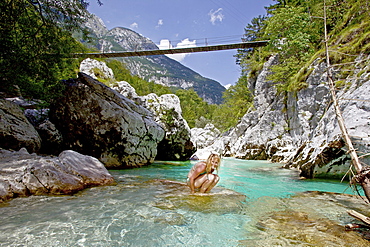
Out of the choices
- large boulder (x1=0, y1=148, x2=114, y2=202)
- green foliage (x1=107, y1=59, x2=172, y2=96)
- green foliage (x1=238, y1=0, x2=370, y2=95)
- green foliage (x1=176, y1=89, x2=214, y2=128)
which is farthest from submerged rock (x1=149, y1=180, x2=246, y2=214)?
green foliage (x1=176, y1=89, x2=214, y2=128)

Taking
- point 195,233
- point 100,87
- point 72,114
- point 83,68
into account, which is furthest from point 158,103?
point 195,233

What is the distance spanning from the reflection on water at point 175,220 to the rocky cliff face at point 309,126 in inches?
61.9

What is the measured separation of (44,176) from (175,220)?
3.03 meters

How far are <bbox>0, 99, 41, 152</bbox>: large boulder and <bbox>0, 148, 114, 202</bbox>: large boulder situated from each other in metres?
1.40

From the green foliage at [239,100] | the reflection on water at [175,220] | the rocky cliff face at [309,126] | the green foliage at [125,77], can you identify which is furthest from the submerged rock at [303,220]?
the green foliage at [125,77]

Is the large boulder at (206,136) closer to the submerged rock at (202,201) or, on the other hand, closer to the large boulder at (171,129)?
the large boulder at (171,129)

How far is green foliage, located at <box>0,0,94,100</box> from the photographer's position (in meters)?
5.27

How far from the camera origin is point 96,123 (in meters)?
8.52

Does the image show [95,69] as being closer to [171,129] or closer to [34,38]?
[171,129]

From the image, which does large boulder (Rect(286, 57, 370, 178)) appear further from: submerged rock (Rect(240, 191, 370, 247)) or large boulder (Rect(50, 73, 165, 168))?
large boulder (Rect(50, 73, 165, 168))

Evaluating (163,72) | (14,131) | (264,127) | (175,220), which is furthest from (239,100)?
(163,72)

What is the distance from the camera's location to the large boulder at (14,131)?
5.73 m

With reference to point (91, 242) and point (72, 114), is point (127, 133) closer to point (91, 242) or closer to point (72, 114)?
point (72, 114)

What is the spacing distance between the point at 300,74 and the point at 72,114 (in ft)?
46.7
